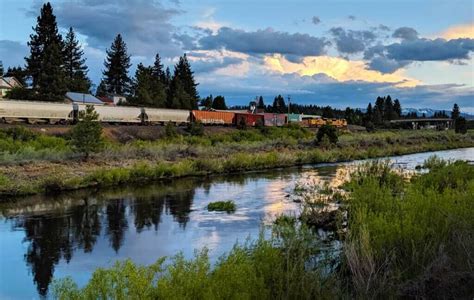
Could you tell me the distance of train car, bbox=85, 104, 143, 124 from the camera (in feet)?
177

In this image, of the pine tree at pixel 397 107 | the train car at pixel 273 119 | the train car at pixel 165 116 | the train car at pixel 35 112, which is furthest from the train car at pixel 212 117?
the pine tree at pixel 397 107

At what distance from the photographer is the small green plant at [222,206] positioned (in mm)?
22500

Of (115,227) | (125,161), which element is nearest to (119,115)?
(125,161)

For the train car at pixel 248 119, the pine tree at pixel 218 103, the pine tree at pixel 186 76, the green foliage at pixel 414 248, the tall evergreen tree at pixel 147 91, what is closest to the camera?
the green foliage at pixel 414 248

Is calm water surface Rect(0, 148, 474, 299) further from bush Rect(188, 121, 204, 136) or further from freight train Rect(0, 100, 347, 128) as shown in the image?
bush Rect(188, 121, 204, 136)

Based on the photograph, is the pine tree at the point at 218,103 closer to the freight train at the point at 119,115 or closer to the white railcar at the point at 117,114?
the freight train at the point at 119,115

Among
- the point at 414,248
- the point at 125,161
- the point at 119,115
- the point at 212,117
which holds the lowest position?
the point at 125,161

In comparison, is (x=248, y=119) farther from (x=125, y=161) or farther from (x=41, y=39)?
(x=125, y=161)

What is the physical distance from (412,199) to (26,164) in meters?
24.1

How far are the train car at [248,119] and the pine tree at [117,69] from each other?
36.2 meters

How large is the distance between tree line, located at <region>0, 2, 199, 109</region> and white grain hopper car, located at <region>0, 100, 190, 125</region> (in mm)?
14570

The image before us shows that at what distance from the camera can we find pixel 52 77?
68938 mm

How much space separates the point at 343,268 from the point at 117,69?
99625 mm

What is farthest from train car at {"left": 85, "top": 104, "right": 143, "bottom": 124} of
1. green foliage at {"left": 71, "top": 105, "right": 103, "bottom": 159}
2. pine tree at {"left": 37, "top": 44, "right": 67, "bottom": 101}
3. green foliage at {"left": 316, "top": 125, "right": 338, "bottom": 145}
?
green foliage at {"left": 316, "top": 125, "right": 338, "bottom": 145}
